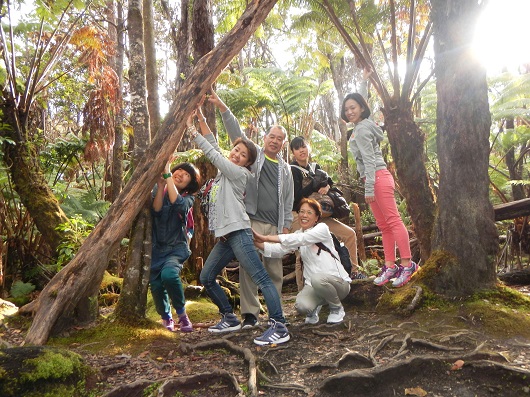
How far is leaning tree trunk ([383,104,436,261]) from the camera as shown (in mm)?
5348

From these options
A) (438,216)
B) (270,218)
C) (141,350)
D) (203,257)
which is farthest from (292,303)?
(141,350)

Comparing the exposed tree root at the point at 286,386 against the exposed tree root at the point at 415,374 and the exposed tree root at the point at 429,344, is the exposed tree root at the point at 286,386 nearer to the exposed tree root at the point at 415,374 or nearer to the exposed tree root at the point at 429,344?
the exposed tree root at the point at 415,374

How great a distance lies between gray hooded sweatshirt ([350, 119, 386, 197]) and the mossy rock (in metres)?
3.17

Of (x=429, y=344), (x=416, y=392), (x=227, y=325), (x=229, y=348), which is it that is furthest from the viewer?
(x=227, y=325)

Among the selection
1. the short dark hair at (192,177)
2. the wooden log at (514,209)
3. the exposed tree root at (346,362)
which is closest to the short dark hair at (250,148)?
the short dark hair at (192,177)

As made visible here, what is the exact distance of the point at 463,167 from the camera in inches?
162

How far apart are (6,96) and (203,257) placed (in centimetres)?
399

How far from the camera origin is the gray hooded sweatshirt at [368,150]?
4496 millimetres

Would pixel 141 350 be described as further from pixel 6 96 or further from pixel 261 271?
pixel 6 96

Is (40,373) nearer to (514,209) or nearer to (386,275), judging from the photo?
(386,275)

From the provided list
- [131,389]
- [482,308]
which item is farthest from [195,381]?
[482,308]

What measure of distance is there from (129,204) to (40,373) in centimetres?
179

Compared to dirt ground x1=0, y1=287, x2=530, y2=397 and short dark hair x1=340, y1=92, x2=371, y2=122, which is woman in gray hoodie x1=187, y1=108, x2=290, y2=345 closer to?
dirt ground x1=0, y1=287, x2=530, y2=397

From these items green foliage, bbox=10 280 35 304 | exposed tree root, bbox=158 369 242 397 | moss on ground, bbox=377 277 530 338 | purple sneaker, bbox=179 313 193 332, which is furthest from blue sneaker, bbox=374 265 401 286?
green foliage, bbox=10 280 35 304
